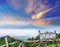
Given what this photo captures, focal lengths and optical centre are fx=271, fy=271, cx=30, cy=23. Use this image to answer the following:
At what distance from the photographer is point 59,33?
17766 millimetres

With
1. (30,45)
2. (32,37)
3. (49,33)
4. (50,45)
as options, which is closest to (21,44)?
(49,33)

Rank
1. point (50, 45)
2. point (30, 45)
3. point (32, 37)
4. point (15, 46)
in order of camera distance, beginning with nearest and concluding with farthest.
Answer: point (15, 46) → point (30, 45) → point (50, 45) → point (32, 37)

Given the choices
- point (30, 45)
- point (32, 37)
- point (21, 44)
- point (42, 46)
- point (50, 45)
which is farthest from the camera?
point (32, 37)

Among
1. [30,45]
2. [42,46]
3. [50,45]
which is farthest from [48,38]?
[50,45]

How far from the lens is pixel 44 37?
41.5 feet

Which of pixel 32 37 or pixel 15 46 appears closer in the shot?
pixel 15 46

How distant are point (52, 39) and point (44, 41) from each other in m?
0.38

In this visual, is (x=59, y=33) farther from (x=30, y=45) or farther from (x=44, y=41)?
(x=44, y=41)

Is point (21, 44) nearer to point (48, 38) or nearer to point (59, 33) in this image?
point (48, 38)

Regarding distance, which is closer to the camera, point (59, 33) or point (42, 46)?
point (42, 46)

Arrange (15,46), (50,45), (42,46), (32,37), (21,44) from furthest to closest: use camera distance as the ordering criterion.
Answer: (32,37), (50,45), (42,46), (15,46), (21,44)

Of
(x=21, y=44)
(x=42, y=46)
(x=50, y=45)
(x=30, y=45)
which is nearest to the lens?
(x=21, y=44)

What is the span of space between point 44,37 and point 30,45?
2.06 m

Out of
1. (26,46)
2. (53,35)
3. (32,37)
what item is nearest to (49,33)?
(53,35)
